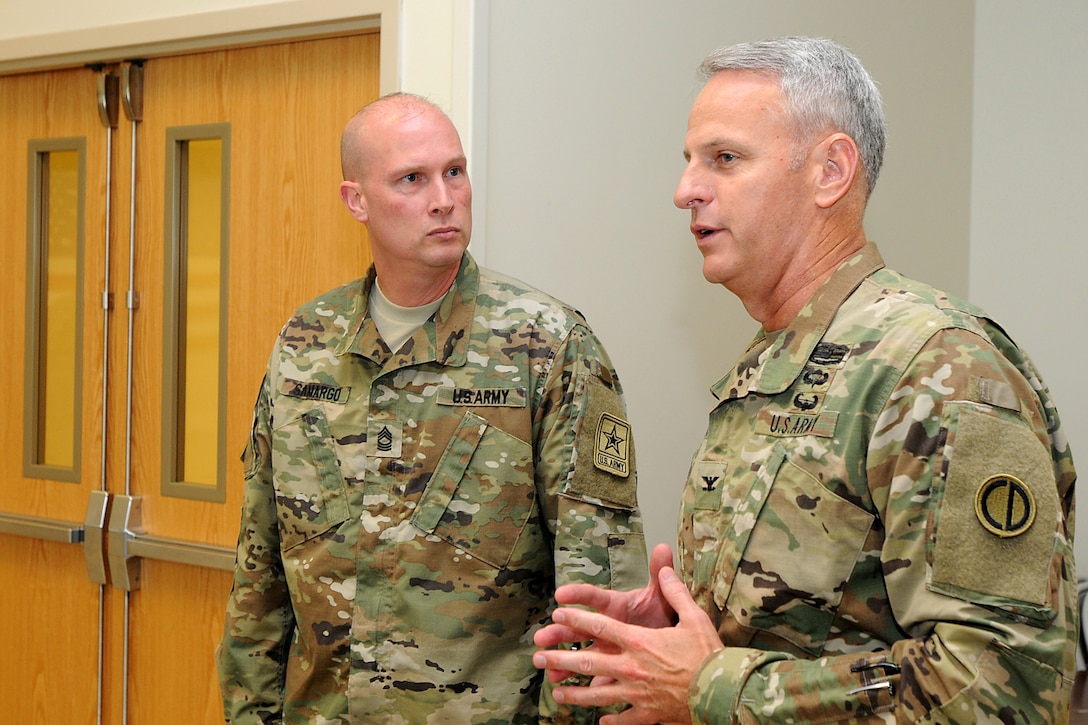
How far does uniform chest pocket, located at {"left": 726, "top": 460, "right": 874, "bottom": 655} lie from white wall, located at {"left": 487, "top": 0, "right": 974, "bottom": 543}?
48.2 inches

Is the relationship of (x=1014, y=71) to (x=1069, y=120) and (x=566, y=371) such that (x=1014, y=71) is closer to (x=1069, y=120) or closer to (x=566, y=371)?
(x=1069, y=120)

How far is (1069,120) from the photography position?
3.57m

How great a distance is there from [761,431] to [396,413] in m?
0.78

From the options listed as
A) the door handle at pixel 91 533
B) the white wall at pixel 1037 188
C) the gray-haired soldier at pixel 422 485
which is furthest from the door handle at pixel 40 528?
the white wall at pixel 1037 188

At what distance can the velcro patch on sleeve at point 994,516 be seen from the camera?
1060 mm

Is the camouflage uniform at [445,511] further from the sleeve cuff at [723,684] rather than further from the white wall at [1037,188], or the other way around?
the white wall at [1037,188]

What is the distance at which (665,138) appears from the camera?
2.74 metres

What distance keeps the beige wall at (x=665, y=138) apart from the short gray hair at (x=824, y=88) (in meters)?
1.01

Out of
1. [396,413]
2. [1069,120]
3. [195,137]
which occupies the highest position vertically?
[1069,120]

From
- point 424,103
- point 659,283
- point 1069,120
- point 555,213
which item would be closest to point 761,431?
point 424,103

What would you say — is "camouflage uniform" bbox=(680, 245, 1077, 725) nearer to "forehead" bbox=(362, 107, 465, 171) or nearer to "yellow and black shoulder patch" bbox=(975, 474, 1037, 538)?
"yellow and black shoulder patch" bbox=(975, 474, 1037, 538)

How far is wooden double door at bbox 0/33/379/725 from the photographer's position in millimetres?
2594

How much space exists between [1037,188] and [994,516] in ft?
9.63

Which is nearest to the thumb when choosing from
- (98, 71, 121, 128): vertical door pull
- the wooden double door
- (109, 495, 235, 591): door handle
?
the wooden double door
